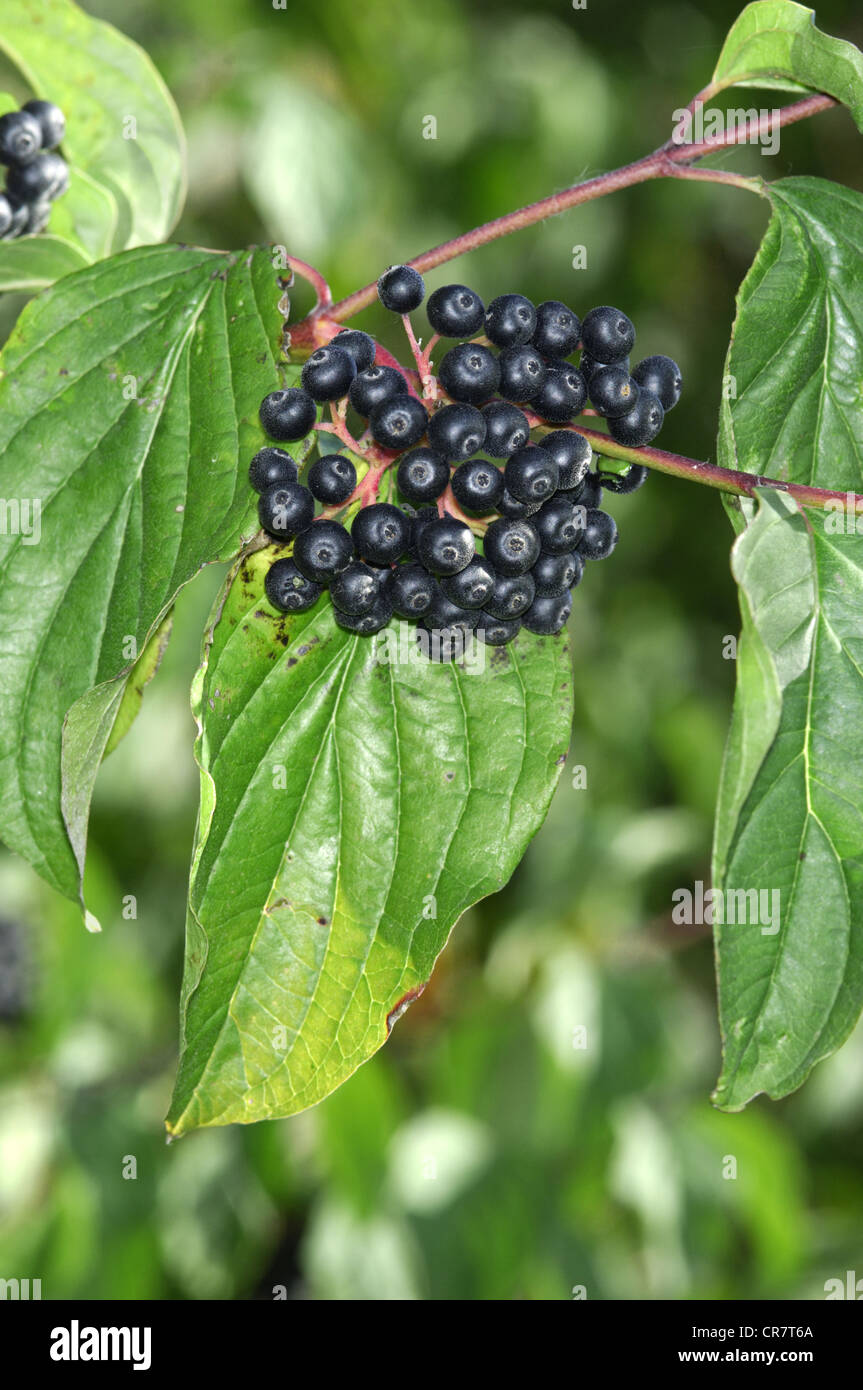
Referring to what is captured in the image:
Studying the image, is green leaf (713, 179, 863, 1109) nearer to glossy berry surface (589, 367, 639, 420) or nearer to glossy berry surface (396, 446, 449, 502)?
glossy berry surface (589, 367, 639, 420)

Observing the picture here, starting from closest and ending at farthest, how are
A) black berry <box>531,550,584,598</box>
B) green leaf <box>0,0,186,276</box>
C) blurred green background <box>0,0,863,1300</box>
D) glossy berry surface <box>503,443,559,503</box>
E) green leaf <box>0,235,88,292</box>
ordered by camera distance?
glossy berry surface <box>503,443,559,503</box>, black berry <box>531,550,584,598</box>, green leaf <box>0,235,88,292</box>, green leaf <box>0,0,186,276</box>, blurred green background <box>0,0,863,1300</box>

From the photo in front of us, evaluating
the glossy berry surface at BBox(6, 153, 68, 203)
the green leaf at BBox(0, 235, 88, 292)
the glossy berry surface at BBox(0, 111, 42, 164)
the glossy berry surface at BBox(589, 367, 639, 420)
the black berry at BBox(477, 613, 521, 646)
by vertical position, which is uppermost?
the glossy berry surface at BBox(0, 111, 42, 164)

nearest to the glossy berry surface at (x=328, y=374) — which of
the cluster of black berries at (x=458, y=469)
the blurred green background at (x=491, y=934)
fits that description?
the cluster of black berries at (x=458, y=469)

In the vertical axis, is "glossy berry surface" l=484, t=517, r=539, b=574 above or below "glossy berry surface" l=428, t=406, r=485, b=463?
below

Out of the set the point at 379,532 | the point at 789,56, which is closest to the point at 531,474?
the point at 379,532

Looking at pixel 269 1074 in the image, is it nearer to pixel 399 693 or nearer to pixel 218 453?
pixel 399 693

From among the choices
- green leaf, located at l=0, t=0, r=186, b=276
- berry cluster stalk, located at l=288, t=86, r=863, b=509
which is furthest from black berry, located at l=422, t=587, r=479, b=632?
green leaf, located at l=0, t=0, r=186, b=276

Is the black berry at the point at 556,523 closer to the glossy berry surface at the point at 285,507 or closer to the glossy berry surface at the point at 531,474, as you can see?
the glossy berry surface at the point at 531,474
